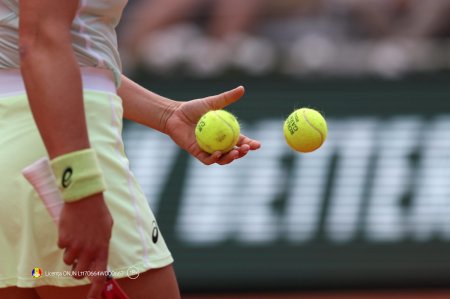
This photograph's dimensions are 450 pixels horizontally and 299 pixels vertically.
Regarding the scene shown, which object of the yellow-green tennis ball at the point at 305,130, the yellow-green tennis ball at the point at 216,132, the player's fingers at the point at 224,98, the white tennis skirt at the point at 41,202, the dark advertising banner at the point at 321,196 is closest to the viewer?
the white tennis skirt at the point at 41,202

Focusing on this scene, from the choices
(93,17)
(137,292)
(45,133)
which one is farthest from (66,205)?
(93,17)

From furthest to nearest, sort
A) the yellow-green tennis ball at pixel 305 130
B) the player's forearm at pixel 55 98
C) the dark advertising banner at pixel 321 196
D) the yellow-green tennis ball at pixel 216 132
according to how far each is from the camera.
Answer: the dark advertising banner at pixel 321 196
the yellow-green tennis ball at pixel 305 130
the yellow-green tennis ball at pixel 216 132
the player's forearm at pixel 55 98

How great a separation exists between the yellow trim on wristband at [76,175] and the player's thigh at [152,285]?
0.31m

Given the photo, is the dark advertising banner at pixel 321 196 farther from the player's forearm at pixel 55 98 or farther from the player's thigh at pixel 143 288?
the player's forearm at pixel 55 98

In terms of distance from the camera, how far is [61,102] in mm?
2137

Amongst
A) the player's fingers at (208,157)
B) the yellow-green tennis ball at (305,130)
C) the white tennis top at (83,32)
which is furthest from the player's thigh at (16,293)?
the yellow-green tennis ball at (305,130)

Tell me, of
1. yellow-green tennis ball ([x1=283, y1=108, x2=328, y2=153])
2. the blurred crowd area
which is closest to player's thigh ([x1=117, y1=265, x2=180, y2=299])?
→ yellow-green tennis ball ([x1=283, y1=108, x2=328, y2=153])

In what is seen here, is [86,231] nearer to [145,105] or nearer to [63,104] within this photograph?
[63,104]

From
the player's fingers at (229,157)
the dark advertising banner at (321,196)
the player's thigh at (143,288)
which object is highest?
the player's fingers at (229,157)

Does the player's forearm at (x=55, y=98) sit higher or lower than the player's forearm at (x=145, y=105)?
higher

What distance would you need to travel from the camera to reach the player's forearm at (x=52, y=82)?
7.01 ft

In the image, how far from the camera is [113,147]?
7.93 feet

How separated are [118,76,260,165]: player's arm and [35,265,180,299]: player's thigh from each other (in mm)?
543

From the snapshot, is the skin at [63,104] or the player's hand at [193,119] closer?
the skin at [63,104]
